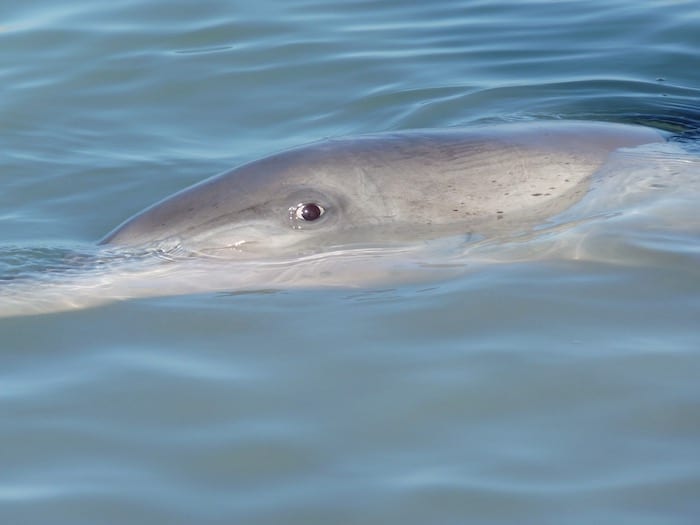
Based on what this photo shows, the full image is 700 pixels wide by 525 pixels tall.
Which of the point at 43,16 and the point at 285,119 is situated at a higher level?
the point at 43,16

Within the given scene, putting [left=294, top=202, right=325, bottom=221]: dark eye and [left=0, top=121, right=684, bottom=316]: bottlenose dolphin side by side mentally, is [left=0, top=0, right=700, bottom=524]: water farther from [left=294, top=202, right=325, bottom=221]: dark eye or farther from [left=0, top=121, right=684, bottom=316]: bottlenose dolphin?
[left=294, top=202, right=325, bottom=221]: dark eye

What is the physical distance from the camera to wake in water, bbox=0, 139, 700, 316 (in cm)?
540

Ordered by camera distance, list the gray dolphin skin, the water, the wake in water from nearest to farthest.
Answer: the water, the wake in water, the gray dolphin skin

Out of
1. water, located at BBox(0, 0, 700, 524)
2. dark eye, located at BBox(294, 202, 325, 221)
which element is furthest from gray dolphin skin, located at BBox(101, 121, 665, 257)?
water, located at BBox(0, 0, 700, 524)

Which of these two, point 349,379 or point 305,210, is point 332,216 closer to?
point 305,210

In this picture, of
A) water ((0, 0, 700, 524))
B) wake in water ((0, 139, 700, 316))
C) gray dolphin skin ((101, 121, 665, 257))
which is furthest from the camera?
gray dolphin skin ((101, 121, 665, 257))

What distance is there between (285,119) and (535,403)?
15.9 ft

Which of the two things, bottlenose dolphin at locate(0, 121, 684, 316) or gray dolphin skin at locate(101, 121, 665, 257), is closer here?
bottlenose dolphin at locate(0, 121, 684, 316)

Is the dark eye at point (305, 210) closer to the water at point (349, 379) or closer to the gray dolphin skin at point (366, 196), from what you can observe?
the gray dolphin skin at point (366, 196)

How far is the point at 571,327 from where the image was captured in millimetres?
4863

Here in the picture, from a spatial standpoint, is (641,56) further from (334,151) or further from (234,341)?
(234,341)

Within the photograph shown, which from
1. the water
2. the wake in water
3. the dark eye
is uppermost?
the dark eye

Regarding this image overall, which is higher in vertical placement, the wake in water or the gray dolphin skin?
the gray dolphin skin

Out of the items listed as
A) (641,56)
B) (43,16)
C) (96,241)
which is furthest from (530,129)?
(43,16)
